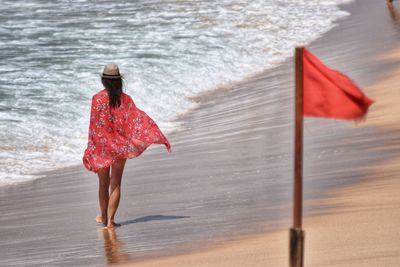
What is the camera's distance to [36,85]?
1677cm

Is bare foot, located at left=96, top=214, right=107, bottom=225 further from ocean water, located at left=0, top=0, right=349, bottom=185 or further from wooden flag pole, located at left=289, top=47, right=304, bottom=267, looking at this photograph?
wooden flag pole, located at left=289, top=47, right=304, bottom=267

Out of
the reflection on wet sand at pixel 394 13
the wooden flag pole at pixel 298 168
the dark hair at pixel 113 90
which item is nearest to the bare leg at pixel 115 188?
the dark hair at pixel 113 90

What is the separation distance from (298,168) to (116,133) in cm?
387

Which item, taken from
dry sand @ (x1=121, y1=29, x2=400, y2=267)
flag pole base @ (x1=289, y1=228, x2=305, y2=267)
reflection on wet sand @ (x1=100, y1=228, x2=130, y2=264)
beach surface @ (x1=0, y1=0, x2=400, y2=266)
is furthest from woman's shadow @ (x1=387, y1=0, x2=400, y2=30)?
flag pole base @ (x1=289, y1=228, x2=305, y2=267)

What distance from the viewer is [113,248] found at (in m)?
8.48

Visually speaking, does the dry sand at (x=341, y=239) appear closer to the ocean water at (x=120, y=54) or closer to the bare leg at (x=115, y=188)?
the bare leg at (x=115, y=188)

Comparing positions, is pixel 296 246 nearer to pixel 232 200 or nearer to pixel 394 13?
pixel 232 200

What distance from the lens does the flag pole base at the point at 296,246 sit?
5.42m

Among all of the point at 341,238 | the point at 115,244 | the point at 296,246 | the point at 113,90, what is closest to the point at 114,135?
the point at 113,90

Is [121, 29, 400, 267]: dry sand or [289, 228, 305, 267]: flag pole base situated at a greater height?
[289, 228, 305, 267]: flag pole base

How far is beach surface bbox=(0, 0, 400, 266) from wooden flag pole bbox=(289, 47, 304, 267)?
158 cm

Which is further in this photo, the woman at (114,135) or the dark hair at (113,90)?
the woman at (114,135)

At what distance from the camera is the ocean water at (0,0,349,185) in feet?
45.2

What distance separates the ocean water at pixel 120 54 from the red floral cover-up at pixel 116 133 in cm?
248
